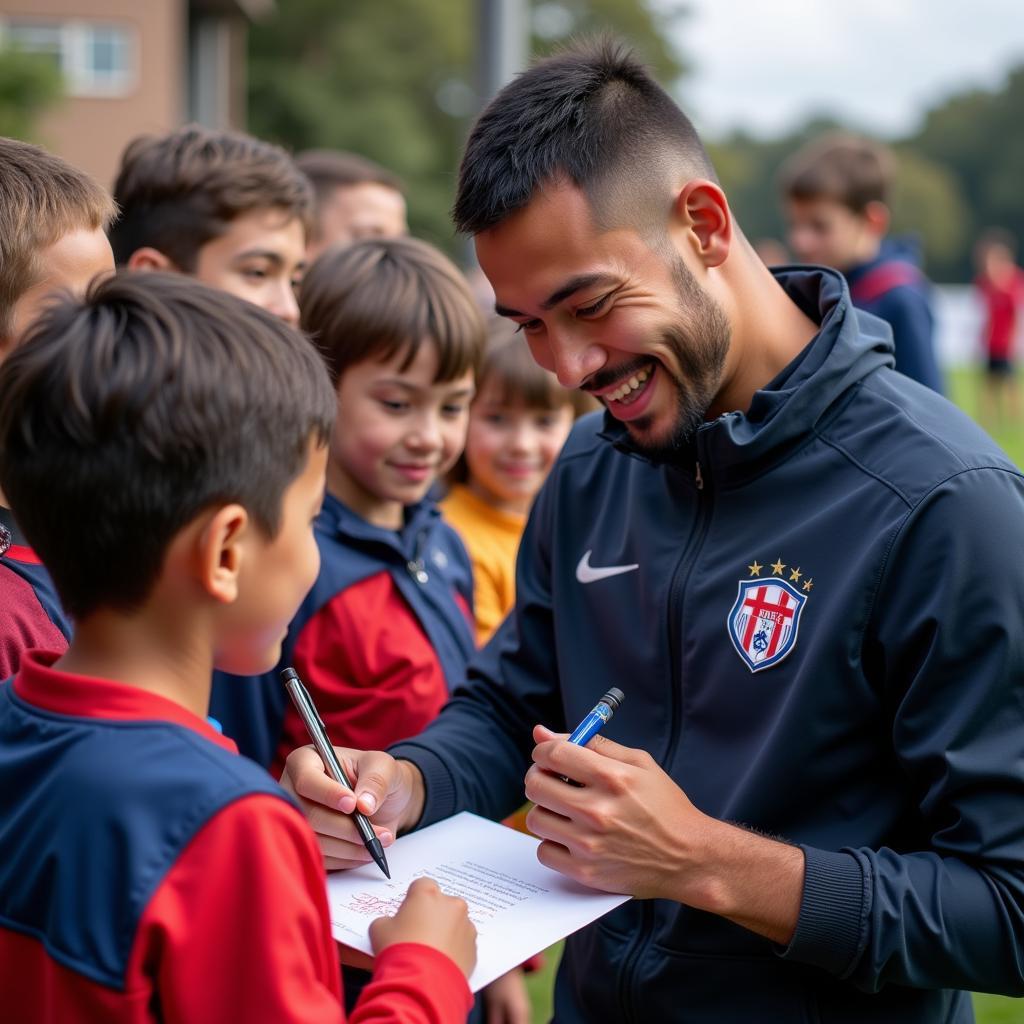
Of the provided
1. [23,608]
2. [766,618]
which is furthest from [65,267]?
[766,618]

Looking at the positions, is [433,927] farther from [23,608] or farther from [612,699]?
[23,608]

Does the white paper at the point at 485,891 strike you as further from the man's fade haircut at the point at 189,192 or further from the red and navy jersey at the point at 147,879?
the man's fade haircut at the point at 189,192

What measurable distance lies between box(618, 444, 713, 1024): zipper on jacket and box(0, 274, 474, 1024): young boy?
1.88ft

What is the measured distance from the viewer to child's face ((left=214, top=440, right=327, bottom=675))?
1.57 metres

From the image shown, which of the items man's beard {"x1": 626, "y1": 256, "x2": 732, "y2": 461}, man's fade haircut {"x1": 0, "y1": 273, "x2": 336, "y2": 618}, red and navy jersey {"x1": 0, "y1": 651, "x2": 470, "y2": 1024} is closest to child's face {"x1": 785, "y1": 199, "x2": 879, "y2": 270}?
man's beard {"x1": 626, "y1": 256, "x2": 732, "y2": 461}

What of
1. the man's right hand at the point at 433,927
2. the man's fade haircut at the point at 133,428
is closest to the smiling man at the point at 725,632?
the man's right hand at the point at 433,927

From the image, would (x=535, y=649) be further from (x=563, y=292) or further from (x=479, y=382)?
(x=479, y=382)

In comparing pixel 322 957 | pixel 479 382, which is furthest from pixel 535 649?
pixel 479 382

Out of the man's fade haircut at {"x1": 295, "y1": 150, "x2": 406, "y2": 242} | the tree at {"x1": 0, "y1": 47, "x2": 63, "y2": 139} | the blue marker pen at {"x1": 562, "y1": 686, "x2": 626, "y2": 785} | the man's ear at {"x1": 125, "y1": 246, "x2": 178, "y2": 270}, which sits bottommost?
the tree at {"x1": 0, "y1": 47, "x2": 63, "y2": 139}

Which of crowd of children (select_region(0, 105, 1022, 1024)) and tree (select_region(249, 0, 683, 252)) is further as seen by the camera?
tree (select_region(249, 0, 683, 252))

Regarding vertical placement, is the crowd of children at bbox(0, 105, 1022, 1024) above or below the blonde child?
above

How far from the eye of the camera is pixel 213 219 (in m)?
3.76

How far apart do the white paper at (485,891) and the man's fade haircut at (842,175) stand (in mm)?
5364

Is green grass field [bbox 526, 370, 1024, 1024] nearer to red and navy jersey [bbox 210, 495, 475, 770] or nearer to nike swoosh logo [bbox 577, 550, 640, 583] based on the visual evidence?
red and navy jersey [bbox 210, 495, 475, 770]
